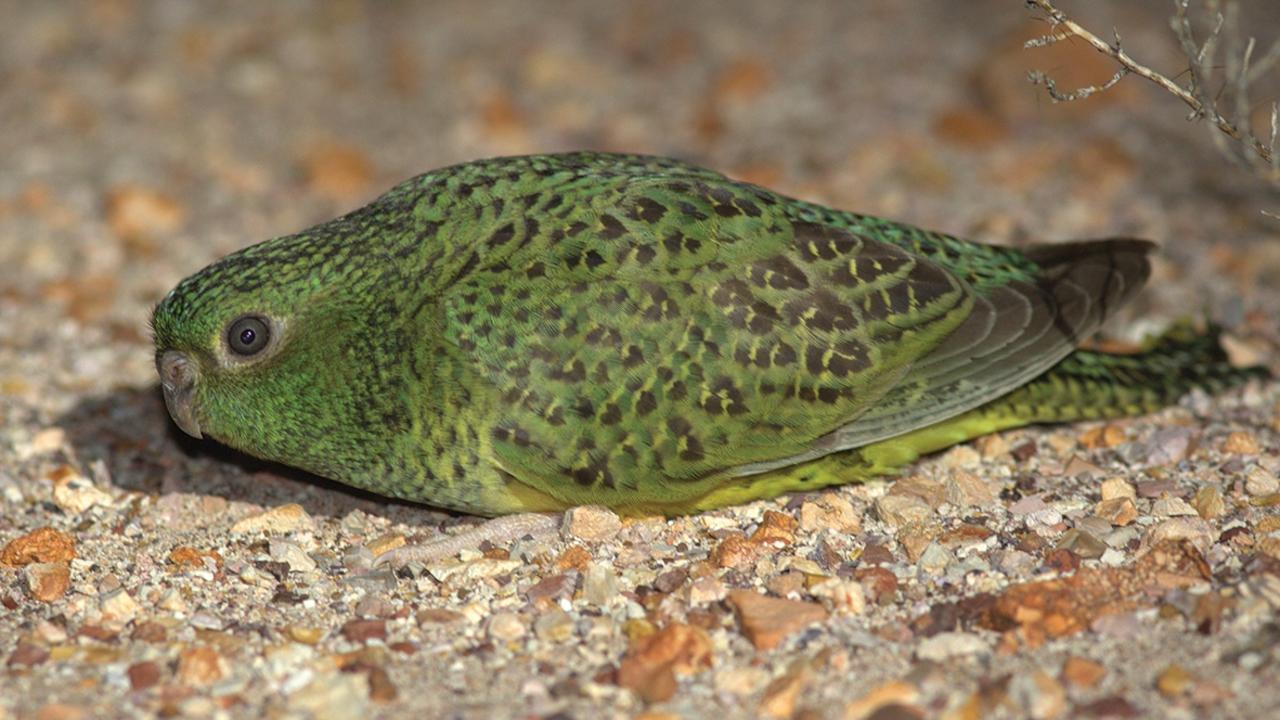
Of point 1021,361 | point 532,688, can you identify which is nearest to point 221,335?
point 532,688

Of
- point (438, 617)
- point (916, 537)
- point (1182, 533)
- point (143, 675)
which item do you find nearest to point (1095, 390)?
point (1182, 533)

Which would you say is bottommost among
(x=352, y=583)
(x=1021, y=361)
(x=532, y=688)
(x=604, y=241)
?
(x=532, y=688)

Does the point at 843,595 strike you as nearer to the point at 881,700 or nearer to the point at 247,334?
the point at 881,700

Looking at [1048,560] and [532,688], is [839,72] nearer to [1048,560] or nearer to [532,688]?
[1048,560]

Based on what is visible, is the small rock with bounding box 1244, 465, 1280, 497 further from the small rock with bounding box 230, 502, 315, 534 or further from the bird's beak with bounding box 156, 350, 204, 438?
the bird's beak with bounding box 156, 350, 204, 438

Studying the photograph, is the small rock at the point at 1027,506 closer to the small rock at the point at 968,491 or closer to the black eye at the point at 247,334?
the small rock at the point at 968,491
